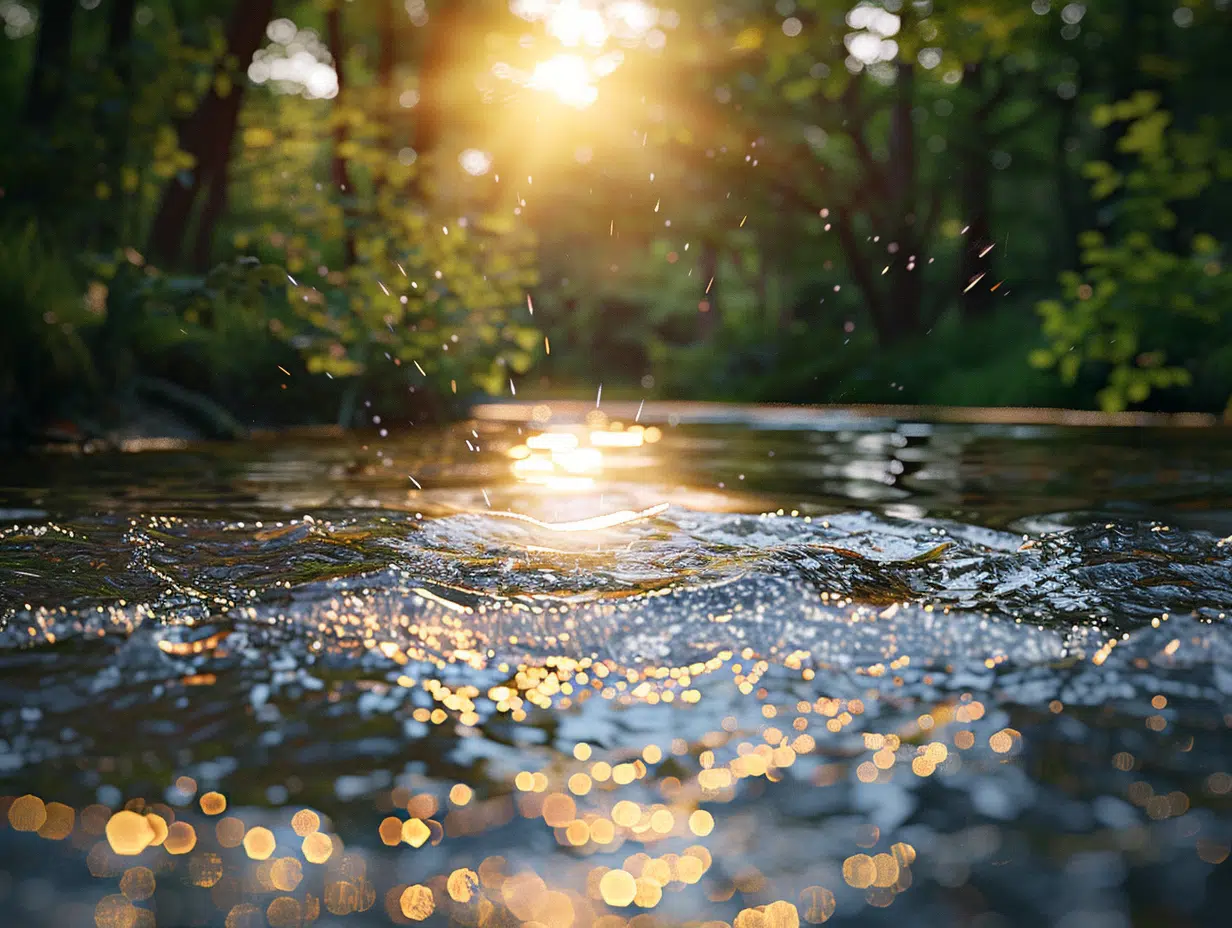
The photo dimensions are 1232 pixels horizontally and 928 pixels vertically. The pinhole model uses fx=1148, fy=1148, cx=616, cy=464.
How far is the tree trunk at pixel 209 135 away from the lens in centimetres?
1115

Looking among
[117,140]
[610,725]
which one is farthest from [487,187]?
[610,725]

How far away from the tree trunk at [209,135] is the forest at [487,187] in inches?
1.5

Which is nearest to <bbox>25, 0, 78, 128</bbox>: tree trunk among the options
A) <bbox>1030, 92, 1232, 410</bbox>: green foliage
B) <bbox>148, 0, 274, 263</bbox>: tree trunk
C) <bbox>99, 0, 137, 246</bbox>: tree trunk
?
<bbox>99, 0, 137, 246</bbox>: tree trunk

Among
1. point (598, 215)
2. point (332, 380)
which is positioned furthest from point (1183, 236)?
point (332, 380)

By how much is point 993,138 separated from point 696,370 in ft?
27.3

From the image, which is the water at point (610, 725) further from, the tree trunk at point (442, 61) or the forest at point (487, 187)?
the tree trunk at point (442, 61)

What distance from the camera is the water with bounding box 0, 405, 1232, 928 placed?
1.49 meters

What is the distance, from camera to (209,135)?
461 inches

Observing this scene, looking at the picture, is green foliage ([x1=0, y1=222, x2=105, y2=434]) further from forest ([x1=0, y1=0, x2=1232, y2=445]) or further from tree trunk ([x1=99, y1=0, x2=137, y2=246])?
tree trunk ([x1=99, y1=0, x2=137, y2=246])

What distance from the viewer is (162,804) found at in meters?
1.71

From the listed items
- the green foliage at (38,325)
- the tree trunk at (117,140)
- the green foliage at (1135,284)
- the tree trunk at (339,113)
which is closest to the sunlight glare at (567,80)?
the tree trunk at (339,113)

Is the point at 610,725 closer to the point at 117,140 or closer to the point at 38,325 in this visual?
the point at 38,325

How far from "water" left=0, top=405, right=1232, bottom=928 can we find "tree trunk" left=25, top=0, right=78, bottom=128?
5729 mm

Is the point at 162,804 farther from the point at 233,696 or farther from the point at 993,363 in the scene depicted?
the point at 993,363
